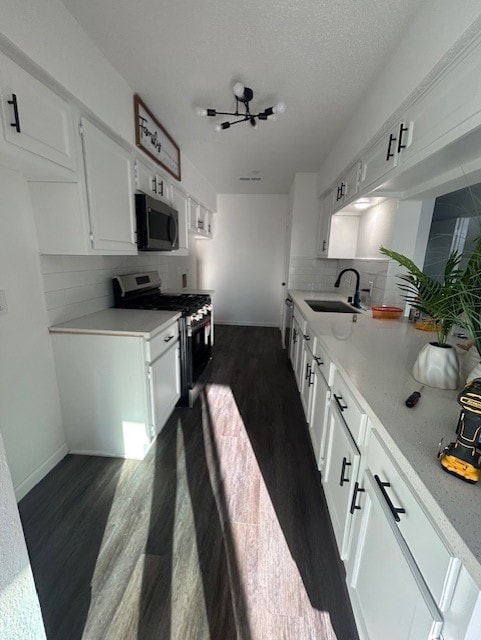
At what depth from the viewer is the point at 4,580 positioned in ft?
2.02

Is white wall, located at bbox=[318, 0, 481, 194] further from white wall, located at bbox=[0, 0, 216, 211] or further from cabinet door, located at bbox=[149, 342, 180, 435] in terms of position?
cabinet door, located at bbox=[149, 342, 180, 435]

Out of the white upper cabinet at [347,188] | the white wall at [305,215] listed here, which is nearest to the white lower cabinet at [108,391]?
the white upper cabinet at [347,188]

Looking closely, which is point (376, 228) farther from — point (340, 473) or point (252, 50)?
point (340, 473)

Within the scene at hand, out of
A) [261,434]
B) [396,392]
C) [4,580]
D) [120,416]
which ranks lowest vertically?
[261,434]

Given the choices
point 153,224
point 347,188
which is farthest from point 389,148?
point 153,224

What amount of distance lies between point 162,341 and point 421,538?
→ 5.72ft

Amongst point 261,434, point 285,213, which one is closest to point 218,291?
point 285,213

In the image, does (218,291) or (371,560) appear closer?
(371,560)

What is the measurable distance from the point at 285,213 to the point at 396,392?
15.0 ft

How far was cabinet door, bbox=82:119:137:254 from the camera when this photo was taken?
1577 millimetres

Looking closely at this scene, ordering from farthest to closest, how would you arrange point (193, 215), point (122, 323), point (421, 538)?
1. point (193, 215)
2. point (122, 323)
3. point (421, 538)

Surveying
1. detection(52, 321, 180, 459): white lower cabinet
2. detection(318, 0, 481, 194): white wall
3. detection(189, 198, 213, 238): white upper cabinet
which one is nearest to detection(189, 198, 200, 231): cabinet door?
detection(189, 198, 213, 238): white upper cabinet

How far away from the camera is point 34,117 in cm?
120

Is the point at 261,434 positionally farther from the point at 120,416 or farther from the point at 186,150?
the point at 186,150
